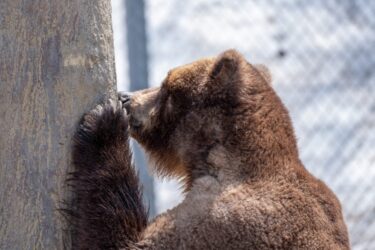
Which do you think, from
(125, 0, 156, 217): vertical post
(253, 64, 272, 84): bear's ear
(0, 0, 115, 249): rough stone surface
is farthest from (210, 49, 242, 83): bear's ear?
(125, 0, 156, 217): vertical post

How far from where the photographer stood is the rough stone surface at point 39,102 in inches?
170

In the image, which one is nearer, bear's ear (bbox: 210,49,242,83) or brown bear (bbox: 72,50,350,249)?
brown bear (bbox: 72,50,350,249)

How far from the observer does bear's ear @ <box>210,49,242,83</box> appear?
192 inches

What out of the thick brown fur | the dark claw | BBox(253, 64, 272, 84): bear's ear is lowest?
the thick brown fur

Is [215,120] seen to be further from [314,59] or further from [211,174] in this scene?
[314,59]

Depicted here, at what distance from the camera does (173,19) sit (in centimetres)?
938

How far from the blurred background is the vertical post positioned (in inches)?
40.5

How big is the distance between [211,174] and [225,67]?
53 cm

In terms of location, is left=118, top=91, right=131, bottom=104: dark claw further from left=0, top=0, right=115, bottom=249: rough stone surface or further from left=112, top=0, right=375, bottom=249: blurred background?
left=112, top=0, right=375, bottom=249: blurred background

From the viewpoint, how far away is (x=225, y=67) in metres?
4.88

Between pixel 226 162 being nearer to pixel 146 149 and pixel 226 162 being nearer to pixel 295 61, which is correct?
pixel 146 149

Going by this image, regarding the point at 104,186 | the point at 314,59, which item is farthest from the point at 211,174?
the point at 314,59

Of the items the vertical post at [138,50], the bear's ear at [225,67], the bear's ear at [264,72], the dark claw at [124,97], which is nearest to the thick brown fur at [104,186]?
the dark claw at [124,97]

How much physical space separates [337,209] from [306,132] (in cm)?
516
